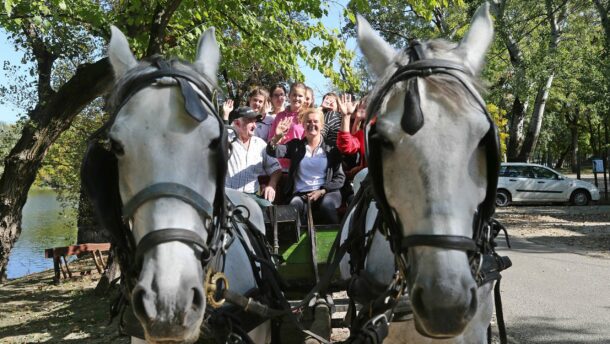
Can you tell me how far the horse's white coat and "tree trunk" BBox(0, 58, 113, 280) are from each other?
6.70 meters

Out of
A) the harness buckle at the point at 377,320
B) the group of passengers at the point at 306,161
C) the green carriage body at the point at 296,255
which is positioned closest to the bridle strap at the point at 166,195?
the harness buckle at the point at 377,320

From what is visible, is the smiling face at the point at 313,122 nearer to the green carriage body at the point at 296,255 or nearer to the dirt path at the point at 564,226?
the green carriage body at the point at 296,255

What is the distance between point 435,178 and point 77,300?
9.11 meters

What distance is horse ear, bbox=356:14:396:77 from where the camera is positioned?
2851mm

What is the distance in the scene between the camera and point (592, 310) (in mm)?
7883

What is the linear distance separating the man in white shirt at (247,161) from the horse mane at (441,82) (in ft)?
7.48

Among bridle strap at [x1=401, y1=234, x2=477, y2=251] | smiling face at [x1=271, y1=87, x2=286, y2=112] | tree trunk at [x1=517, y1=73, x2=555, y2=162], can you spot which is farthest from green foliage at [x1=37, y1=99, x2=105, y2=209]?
tree trunk at [x1=517, y1=73, x2=555, y2=162]

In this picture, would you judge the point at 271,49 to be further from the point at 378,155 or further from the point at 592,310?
the point at 378,155

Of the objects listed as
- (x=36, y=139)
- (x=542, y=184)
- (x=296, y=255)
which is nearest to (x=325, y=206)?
(x=296, y=255)

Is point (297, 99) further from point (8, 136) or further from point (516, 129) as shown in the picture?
point (516, 129)

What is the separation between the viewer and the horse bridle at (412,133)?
225 centimetres

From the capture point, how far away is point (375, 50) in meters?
2.86

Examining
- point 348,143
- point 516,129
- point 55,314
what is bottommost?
point 55,314

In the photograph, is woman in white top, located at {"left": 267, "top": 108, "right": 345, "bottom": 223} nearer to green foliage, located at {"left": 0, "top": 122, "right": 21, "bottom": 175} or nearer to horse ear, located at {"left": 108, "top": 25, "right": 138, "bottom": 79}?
horse ear, located at {"left": 108, "top": 25, "right": 138, "bottom": 79}
